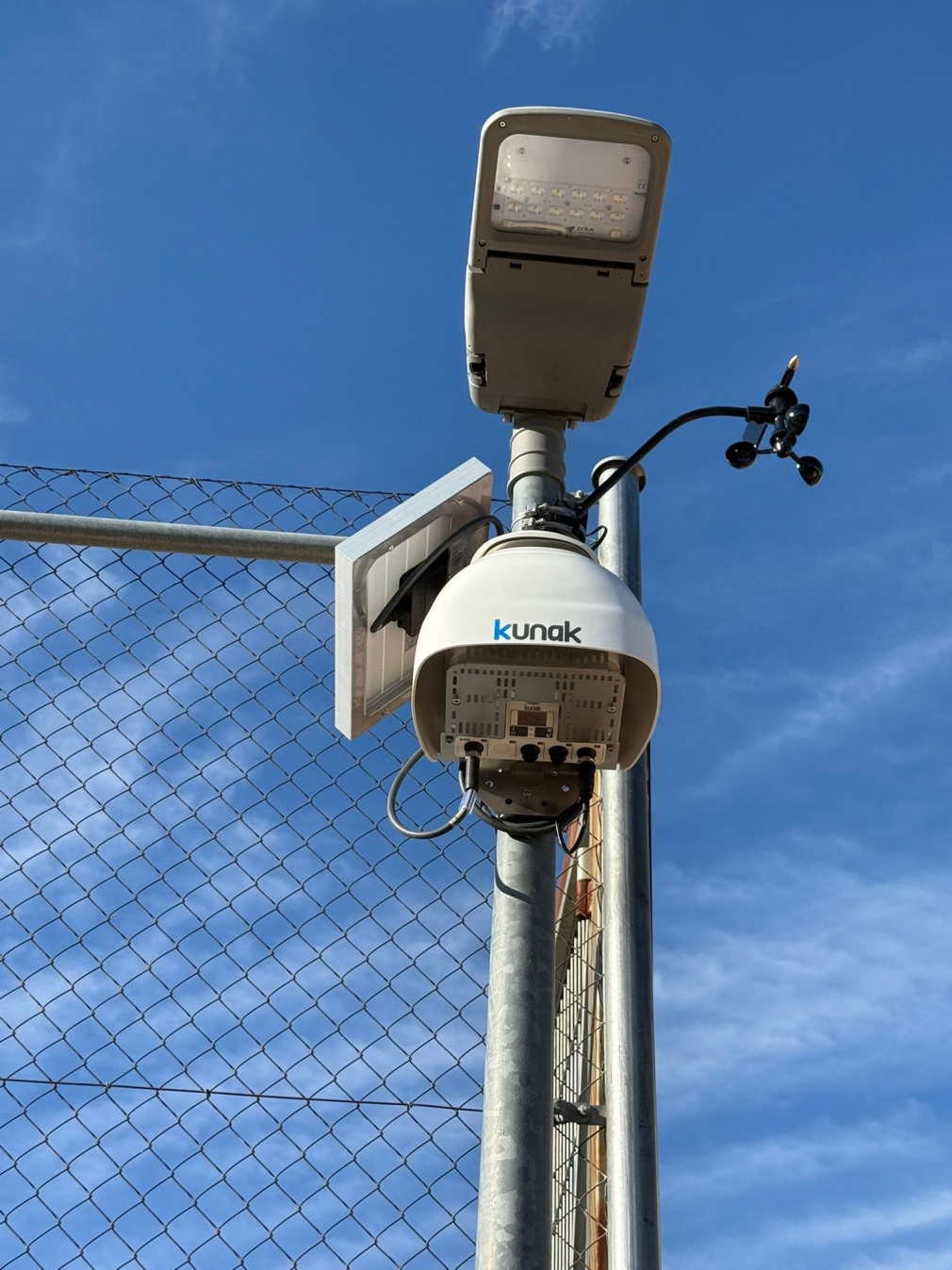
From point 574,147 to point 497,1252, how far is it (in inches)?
75.3

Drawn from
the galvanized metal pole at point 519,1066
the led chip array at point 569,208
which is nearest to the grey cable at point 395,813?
the galvanized metal pole at point 519,1066

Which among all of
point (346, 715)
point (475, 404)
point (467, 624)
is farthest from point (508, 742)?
point (475, 404)

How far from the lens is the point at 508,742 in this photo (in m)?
2.22

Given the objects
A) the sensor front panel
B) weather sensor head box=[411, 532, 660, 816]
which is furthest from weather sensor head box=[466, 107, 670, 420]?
the sensor front panel

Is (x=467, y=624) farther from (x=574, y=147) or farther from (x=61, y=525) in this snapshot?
(x=61, y=525)

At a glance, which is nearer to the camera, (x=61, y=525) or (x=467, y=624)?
(x=467, y=624)

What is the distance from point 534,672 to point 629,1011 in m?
0.72

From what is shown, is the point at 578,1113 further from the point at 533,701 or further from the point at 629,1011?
the point at 533,701

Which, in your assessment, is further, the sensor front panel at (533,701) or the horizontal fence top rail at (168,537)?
the horizontal fence top rail at (168,537)

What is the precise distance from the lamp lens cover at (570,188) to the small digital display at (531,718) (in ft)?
3.24

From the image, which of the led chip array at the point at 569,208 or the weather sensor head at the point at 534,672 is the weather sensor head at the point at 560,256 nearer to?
the led chip array at the point at 569,208

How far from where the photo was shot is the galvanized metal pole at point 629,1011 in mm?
2256

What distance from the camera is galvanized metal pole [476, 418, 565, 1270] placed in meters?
2.03

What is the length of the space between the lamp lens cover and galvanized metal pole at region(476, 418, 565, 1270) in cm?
58
